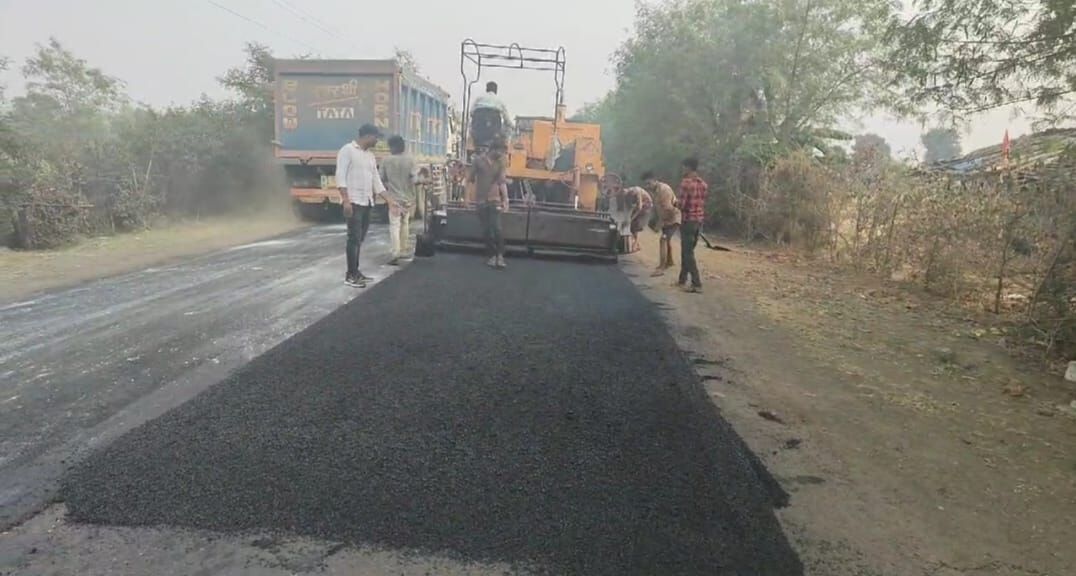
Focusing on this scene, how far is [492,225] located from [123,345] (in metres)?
4.89

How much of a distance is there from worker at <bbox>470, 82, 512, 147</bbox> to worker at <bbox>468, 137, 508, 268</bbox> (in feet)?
7.97

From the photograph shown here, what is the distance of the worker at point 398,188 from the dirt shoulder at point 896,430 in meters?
3.28

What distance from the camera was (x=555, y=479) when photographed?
3213 mm

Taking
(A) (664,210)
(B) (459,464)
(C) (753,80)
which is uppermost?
(C) (753,80)

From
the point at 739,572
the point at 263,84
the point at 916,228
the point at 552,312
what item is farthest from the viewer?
the point at 263,84

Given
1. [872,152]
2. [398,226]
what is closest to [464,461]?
[398,226]

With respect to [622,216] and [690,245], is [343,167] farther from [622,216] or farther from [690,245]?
[622,216]

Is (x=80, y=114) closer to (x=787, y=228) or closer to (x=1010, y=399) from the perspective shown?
(x=787, y=228)

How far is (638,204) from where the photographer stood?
10.8 metres

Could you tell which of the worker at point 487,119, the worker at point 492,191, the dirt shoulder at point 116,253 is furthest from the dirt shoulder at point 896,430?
the dirt shoulder at point 116,253

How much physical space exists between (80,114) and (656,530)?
2132 centimetres

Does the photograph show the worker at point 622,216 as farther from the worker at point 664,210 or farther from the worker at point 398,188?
the worker at point 398,188

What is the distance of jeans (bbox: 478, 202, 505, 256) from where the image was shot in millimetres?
9297

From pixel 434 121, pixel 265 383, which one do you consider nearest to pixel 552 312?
pixel 265 383
